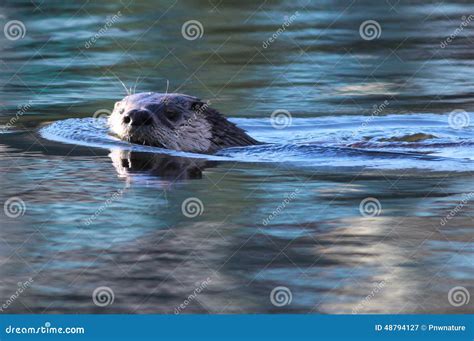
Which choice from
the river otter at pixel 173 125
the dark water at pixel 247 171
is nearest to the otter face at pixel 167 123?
the river otter at pixel 173 125

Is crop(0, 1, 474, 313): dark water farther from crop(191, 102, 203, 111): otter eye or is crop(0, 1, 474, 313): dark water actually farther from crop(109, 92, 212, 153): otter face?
crop(191, 102, 203, 111): otter eye

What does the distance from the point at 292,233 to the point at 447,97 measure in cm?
642

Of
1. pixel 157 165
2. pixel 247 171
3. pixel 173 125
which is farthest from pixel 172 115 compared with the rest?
pixel 247 171

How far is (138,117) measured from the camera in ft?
33.5

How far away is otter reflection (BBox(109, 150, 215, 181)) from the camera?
9.33 m

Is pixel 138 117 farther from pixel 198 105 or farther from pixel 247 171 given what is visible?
pixel 247 171

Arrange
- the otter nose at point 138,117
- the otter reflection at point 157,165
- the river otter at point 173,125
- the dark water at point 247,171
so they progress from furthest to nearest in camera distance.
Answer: the river otter at point 173,125, the otter nose at point 138,117, the otter reflection at point 157,165, the dark water at point 247,171

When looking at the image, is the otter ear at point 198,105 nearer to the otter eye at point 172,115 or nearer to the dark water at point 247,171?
the otter eye at point 172,115

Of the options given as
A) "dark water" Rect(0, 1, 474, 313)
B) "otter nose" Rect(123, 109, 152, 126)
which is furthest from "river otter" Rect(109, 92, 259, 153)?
"dark water" Rect(0, 1, 474, 313)

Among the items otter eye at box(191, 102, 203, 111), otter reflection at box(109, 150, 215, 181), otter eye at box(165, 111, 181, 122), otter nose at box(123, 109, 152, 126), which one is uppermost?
otter eye at box(191, 102, 203, 111)

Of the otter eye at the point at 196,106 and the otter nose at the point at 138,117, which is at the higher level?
the otter eye at the point at 196,106

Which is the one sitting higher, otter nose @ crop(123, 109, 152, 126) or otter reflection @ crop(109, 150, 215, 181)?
otter nose @ crop(123, 109, 152, 126)

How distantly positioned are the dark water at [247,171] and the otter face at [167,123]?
16cm

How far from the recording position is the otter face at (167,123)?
10.4 meters
